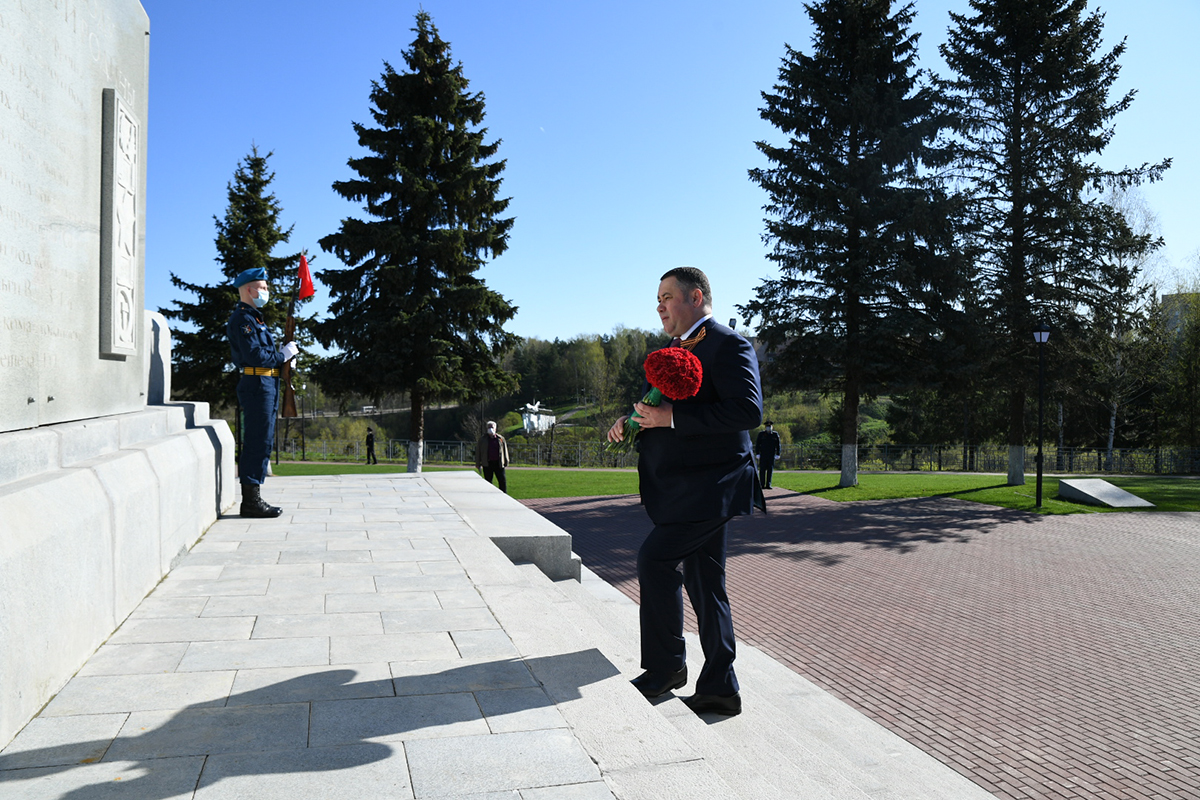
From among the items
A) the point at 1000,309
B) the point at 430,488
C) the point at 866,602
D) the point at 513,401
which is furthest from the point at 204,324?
the point at 513,401

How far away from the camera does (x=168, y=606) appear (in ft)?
14.6

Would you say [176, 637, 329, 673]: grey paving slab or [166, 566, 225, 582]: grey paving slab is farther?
[166, 566, 225, 582]: grey paving slab

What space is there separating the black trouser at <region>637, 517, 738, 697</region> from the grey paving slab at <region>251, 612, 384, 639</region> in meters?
1.46

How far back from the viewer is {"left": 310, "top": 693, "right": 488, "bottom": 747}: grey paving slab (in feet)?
9.22

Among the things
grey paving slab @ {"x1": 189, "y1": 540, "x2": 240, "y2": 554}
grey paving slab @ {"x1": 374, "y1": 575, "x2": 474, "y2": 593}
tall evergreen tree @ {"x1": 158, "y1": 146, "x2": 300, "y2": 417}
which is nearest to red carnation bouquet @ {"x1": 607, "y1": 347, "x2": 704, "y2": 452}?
grey paving slab @ {"x1": 374, "y1": 575, "x2": 474, "y2": 593}

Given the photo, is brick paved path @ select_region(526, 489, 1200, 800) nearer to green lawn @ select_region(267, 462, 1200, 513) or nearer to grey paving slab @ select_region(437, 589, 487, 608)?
Result: grey paving slab @ select_region(437, 589, 487, 608)

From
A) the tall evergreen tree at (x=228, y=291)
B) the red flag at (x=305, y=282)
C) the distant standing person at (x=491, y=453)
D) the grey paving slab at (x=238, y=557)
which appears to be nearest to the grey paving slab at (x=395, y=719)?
the grey paving slab at (x=238, y=557)

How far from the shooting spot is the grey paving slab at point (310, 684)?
10.4 feet

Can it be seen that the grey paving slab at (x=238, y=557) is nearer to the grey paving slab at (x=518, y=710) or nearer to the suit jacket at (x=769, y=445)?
the grey paving slab at (x=518, y=710)

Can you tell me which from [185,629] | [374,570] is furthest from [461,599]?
[185,629]

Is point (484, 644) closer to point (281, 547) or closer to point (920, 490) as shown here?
point (281, 547)

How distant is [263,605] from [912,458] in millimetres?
39056

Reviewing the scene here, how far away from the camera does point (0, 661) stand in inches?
103

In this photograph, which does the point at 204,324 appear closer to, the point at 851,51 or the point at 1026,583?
the point at 851,51
